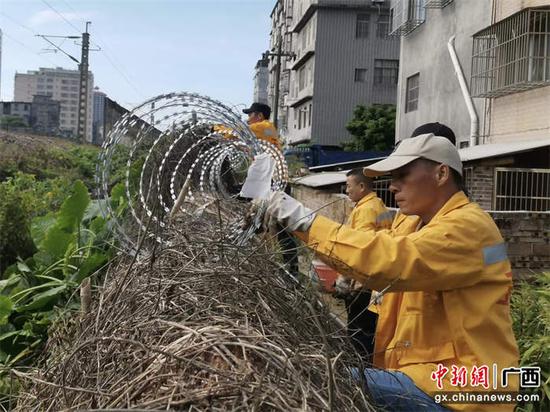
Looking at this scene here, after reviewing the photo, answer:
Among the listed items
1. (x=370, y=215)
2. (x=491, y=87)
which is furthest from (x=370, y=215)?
(x=491, y=87)

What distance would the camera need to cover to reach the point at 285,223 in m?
3.05

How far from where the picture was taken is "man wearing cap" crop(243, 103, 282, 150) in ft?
26.4

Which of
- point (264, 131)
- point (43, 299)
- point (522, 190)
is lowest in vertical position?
point (43, 299)

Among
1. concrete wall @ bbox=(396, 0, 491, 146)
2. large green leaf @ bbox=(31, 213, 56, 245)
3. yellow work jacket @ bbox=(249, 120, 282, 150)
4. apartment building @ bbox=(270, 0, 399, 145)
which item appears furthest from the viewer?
apartment building @ bbox=(270, 0, 399, 145)

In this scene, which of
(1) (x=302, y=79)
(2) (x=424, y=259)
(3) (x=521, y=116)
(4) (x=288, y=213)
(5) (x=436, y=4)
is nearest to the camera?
(2) (x=424, y=259)

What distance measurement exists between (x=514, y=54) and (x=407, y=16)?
25.6 ft

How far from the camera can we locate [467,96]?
648 inches

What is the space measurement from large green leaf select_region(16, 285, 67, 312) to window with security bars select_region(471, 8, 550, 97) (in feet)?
35.1

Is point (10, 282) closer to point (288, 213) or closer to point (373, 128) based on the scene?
point (288, 213)

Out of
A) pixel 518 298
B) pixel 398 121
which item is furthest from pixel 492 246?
pixel 398 121

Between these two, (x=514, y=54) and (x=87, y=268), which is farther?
(x=514, y=54)

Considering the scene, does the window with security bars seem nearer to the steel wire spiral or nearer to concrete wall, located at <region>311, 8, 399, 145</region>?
the steel wire spiral

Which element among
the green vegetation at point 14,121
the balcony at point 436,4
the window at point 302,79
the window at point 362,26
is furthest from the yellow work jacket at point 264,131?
the green vegetation at point 14,121

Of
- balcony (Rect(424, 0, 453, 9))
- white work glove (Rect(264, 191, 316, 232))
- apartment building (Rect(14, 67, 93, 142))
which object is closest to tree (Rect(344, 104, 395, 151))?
balcony (Rect(424, 0, 453, 9))
